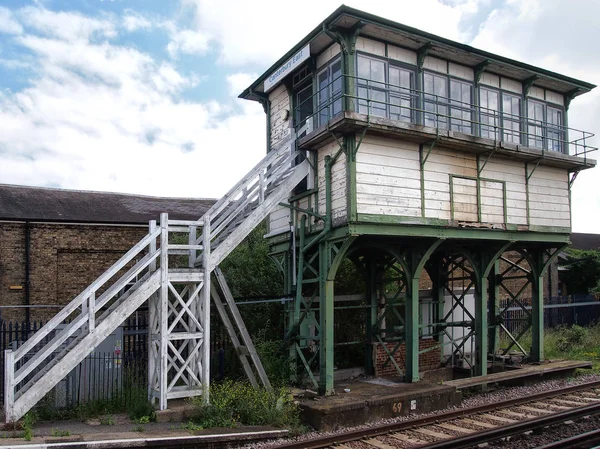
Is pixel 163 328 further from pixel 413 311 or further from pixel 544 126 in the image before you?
pixel 544 126

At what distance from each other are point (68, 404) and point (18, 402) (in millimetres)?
1862

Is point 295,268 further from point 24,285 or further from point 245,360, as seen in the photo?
point 24,285

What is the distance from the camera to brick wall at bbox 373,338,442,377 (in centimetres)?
1463

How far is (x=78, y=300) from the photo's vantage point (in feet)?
32.8

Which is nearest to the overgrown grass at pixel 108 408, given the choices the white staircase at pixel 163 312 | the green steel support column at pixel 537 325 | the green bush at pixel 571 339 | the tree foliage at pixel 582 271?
the white staircase at pixel 163 312

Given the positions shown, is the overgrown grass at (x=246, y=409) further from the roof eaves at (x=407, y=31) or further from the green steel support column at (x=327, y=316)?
the roof eaves at (x=407, y=31)

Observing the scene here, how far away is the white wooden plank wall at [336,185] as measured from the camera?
467 inches

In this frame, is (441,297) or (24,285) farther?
(24,285)

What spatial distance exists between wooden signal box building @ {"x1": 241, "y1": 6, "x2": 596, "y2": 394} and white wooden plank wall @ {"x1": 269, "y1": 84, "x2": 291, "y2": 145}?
0.04 m

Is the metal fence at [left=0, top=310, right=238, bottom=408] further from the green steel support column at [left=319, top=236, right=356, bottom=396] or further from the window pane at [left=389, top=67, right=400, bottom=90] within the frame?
the window pane at [left=389, top=67, right=400, bottom=90]

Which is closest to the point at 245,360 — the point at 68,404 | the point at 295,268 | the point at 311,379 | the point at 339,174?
the point at 311,379

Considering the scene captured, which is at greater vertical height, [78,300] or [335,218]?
[335,218]

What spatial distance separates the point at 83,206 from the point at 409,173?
545 inches

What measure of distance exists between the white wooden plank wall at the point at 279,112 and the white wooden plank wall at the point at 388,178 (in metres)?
3.06
